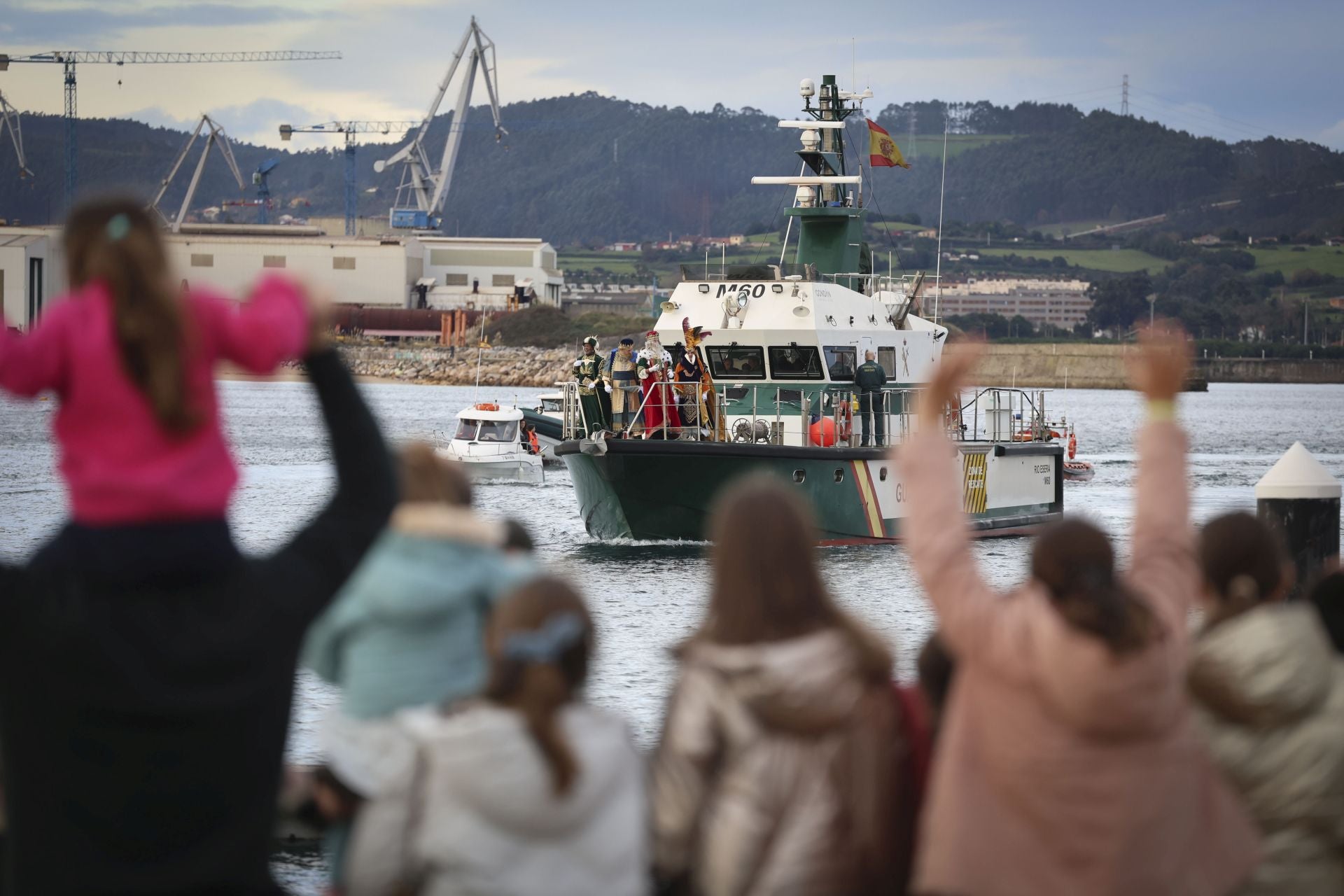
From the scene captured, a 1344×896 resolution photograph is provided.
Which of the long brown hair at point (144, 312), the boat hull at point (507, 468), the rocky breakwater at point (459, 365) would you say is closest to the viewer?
the long brown hair at point (144, 312)

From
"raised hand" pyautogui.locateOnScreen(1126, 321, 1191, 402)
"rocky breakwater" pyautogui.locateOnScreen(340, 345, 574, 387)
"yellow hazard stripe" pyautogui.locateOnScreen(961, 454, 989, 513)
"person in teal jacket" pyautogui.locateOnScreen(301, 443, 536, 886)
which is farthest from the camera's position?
"rocky breakwater" pyautogui.locateOnScreen(340, 345, 574, 387)

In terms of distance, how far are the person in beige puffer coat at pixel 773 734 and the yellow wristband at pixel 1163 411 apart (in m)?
0.96

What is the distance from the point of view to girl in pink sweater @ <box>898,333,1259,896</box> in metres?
3.47

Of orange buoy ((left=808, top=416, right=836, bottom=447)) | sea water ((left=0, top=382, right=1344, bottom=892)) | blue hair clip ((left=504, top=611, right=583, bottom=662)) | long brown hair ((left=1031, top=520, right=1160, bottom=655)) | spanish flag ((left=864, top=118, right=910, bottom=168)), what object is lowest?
sea water ((left=0, top=382, right=1344, bottom=892))

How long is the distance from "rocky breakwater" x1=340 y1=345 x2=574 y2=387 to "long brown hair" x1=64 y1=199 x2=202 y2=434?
113m

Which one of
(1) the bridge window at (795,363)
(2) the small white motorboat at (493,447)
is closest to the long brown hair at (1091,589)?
(1) the bridge window at (795,363)

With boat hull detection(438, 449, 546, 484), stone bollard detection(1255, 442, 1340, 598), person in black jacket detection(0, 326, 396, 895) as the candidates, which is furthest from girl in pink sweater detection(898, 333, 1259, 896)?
boat hull detection(438, 449, 546, 484)

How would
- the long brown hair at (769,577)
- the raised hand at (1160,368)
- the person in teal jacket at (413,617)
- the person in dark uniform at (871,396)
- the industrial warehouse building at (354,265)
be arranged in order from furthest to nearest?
the industrial warehouse building at (354,265), the person in dark uniform at (871,396), the raised hand at (1160,368), the person in teal jacket at (413,617), the long brown hair at (769,577)

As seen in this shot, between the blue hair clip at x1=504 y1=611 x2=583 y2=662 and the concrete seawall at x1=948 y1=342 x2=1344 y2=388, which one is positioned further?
the concrete seawall at x1=948 y1=342 x2=1344 y2=388

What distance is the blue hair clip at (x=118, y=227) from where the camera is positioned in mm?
2898

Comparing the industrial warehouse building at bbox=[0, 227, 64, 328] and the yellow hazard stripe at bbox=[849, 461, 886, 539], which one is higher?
the industrial warehouse building at bbox=[0, 227, 64, 328]

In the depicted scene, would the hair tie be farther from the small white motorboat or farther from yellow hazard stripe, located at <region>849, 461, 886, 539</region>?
the small white motorboat

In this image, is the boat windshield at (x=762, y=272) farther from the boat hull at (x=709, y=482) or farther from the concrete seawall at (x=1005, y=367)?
the concrete seawall at (x=1005, y=367)

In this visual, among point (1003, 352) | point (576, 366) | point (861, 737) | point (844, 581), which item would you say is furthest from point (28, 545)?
point (1003, 352)
